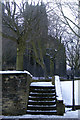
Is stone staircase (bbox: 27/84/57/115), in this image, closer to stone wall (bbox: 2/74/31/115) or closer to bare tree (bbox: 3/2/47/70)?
stone wall (bbox: 2/74/31/115)

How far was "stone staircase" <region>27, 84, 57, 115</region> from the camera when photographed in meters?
8.34

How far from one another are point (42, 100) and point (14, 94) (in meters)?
1.74

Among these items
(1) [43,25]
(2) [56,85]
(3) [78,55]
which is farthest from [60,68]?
(2) [56,85]

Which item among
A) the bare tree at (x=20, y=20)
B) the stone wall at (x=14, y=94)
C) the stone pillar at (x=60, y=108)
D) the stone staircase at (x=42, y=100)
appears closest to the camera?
the stone wall at (x=14, y=94)

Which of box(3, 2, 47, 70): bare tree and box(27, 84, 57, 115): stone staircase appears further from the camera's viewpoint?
box(3, 2, 47, 70): bare tree

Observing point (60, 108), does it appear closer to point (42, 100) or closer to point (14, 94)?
point (42, 100)

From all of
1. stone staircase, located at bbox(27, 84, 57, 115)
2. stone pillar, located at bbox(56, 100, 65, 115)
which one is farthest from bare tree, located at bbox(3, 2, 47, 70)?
stone pillar, located at bbox(56, 100, 65, 115)

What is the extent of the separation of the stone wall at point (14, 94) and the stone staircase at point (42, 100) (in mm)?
650

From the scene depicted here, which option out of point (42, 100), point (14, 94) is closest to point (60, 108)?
point (42, 100)

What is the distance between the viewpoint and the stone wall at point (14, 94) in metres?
7.98

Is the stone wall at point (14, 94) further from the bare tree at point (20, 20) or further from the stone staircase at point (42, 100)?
the bare tree at point (20, 20)

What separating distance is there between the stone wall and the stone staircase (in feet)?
2.13

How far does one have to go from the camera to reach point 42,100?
9023 mm

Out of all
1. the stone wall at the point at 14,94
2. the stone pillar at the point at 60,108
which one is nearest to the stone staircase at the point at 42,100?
the stone pillar at the point at 60,108
